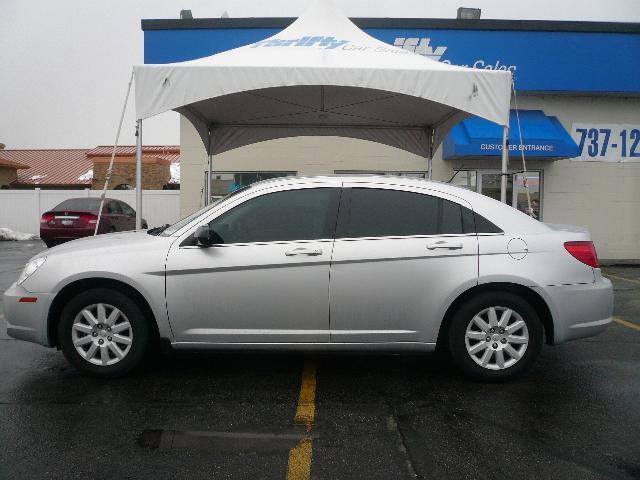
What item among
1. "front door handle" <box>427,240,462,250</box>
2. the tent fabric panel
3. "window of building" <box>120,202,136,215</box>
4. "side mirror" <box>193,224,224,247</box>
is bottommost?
"front door handle" <box>427,240,462,250</box>

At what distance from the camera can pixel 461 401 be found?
4.09m

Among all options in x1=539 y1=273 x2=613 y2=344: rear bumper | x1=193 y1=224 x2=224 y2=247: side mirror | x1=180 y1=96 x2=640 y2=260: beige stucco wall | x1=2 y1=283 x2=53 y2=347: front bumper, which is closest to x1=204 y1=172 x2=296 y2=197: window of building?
x1=180 y1=96 x2=640 y2=260: beige stucco wall

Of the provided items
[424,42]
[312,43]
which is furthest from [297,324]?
[424,42]

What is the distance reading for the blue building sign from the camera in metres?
13.4

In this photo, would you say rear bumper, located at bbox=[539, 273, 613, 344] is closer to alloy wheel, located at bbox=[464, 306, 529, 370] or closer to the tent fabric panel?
alloy wheel, located at bbox=[464, 306, 529, 370]

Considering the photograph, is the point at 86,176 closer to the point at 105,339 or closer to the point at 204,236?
the point at 105,339

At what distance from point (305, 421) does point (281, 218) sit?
1.57 meters

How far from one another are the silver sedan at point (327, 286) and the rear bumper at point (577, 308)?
0.01m

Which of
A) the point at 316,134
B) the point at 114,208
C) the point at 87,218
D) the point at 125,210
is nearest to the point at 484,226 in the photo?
the point at 316,134

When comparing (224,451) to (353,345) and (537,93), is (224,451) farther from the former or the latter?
(537,93)

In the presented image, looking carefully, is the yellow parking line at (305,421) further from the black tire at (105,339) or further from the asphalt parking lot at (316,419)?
the black tire at (105,339)

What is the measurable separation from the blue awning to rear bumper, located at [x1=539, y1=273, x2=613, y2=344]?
27.6ft

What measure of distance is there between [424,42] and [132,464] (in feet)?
40.8

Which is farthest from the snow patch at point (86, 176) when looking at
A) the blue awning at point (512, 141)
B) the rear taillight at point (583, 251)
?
the rear taillight at point (583, 251)
